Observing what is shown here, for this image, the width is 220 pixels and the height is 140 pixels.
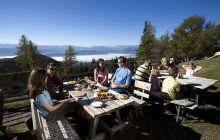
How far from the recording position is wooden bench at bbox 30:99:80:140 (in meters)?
3.07

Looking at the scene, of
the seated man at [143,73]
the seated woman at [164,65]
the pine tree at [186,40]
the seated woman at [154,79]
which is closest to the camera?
the seated woman at [154,79]

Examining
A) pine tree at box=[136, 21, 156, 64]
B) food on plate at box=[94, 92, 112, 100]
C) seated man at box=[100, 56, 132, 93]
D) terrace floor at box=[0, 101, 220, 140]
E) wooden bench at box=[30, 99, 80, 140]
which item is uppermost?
pine tree at box=[136, 21, 156, 64]

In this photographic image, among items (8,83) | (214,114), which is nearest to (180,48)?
(8,83)

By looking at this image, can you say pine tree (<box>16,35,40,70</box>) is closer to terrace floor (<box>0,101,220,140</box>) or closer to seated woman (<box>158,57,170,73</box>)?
seated woman (<box>158,57,170,73</box>)

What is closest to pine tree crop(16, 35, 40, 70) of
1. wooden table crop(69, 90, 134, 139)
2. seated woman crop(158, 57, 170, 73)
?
seated woman crop(158, 57, 170, 73)

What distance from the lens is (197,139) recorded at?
444cm

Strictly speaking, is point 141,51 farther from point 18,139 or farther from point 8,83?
point 18,139

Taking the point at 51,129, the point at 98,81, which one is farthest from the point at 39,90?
the point at 98,81

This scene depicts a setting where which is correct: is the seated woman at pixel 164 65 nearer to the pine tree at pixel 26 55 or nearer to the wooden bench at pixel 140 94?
the wooden bench at pixel 140 94

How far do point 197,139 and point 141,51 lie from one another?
4428cm

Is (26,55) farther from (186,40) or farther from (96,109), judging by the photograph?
(96,109)

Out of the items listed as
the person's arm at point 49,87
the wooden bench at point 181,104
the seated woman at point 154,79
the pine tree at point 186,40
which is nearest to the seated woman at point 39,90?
the person's arm at point 49,87

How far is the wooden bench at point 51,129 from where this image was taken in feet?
10.1

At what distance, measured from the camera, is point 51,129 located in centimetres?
345
